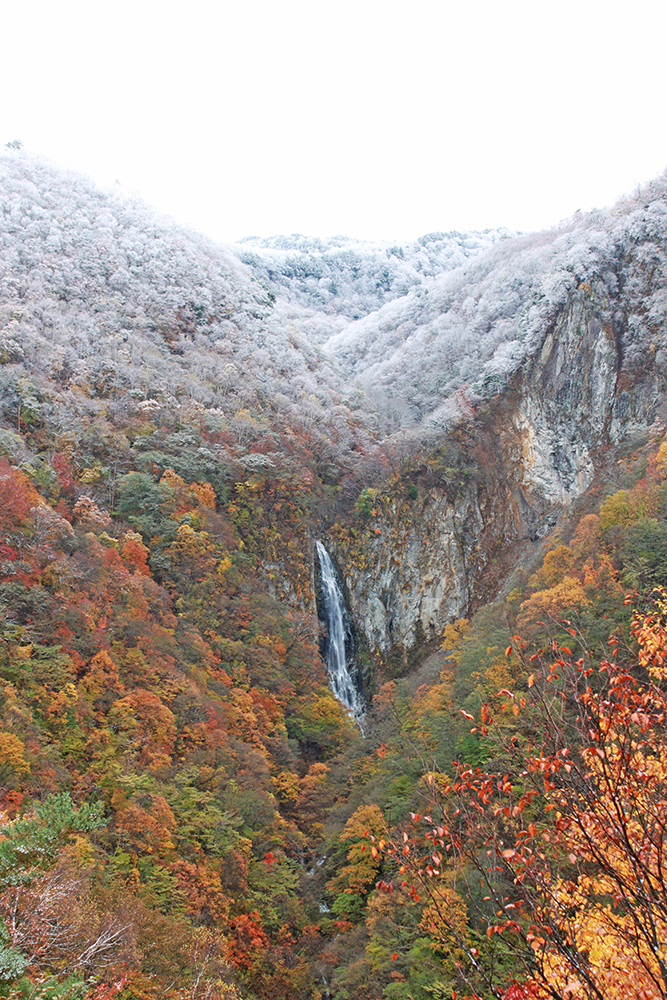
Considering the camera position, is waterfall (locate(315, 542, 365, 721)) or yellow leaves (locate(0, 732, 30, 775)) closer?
yellow leaves (locate(0, 732, 30, 775))

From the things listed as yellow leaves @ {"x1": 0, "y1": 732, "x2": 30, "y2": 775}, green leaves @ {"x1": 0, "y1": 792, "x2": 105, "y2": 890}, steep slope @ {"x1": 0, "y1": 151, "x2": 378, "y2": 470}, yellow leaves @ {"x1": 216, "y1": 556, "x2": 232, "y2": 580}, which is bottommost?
yellow leaves @ {"x1": 216, "y1": 556, "x2": 232, "y2": 580}

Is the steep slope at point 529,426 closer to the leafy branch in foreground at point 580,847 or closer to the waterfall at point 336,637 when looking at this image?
the waterfall at point 336,637

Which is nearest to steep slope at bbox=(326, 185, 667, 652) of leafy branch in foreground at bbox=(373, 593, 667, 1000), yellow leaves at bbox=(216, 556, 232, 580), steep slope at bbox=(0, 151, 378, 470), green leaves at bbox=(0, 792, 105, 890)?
steep slope at bbox=(0, 151, 378, 470)

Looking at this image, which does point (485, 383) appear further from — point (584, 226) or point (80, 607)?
point (80, 607)

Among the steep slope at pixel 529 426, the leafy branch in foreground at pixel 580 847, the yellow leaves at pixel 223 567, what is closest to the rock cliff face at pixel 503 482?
the steep slope at pixel 529 426

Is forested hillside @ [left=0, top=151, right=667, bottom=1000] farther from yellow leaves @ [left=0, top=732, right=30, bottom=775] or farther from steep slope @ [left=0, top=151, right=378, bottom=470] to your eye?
steep slope @ [left=0, top=151, right=378, bottom=470]

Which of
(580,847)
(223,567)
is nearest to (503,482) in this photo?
(223,567)

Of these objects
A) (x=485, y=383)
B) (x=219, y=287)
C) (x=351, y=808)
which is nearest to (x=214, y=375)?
(x=219, y=287)
